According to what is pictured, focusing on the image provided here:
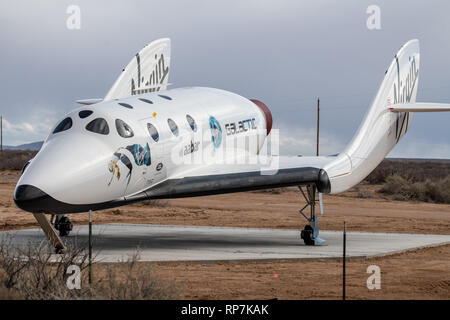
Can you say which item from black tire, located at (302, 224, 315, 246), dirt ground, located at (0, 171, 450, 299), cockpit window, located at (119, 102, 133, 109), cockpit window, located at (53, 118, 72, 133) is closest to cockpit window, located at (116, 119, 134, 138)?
cockpit window, located at (119, 102, 133, 109)

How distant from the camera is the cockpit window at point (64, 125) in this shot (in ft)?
60.7

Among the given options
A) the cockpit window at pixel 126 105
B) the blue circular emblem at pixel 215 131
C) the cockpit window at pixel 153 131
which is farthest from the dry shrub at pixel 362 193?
the cockpit window at pixel 126 105

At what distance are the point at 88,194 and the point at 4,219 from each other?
1813 cm

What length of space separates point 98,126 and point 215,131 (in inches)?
218

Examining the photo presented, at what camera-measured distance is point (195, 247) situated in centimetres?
2161

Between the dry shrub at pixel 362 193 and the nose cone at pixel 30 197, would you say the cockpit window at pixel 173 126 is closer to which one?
the nose cone at pixel 30 197

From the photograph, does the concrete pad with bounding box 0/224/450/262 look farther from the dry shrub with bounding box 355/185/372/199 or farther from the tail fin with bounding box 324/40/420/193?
the dry shrub with bounding box 355/185/372/199

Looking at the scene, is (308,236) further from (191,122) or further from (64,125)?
(64,125)

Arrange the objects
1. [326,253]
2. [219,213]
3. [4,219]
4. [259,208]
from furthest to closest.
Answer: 1. [259,208]
2. [219,213]
3. [4,219]
4. [326,253]

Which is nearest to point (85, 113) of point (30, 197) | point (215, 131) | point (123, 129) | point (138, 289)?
point (123, 129)

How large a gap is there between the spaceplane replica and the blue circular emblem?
3cm

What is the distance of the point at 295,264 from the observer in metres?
18.2

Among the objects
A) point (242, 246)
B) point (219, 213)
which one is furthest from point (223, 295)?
point (219, 213)
